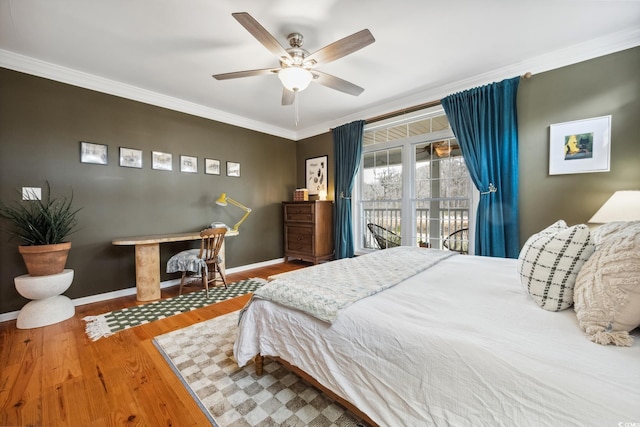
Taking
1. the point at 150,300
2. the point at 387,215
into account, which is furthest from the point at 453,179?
the point at 150,300

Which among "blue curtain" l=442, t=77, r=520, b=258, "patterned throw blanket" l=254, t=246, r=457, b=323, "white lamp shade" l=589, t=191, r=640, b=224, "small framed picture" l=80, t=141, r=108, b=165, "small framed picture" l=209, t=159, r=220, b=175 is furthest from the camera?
"small framed picture" l=209, t=159, r=220, b=175

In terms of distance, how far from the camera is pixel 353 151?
4.15 meters

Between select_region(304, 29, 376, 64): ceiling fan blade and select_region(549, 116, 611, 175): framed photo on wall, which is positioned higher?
select_region(304, 29, 376, 64): ceiling fan blade

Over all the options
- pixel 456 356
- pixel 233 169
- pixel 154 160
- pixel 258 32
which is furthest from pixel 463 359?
pixel 233 169

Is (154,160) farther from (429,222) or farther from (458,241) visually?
(458,241)

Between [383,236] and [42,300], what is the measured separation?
13.8 ft

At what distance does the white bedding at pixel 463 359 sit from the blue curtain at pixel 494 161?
163 cm

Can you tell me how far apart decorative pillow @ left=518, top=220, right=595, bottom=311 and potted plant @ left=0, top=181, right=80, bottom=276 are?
378 centimetres

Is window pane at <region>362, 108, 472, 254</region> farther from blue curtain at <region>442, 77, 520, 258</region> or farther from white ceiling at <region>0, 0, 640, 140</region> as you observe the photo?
white ceiling at <region>0, 0, 640, 140</region>

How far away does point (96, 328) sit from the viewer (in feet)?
7.40

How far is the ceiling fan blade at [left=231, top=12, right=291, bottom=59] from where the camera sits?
1.56m

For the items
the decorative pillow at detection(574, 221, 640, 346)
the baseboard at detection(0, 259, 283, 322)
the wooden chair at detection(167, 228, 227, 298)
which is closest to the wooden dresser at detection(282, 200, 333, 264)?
the baseboard at detection(0, 259, 283, 322)

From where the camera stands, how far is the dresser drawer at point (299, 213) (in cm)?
434

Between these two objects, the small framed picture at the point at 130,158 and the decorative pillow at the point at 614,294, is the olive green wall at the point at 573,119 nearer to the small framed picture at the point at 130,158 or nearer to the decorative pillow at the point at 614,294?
the decorative pillow at the point at 614,294
